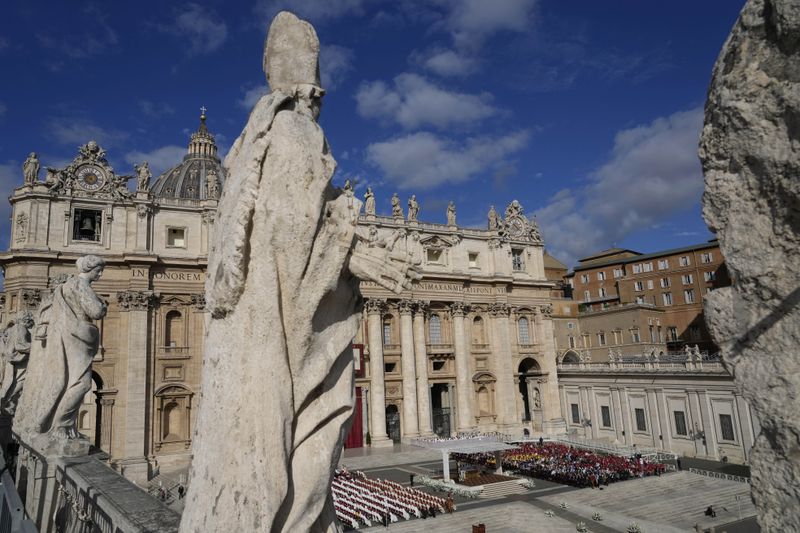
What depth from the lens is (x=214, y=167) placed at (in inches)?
2232

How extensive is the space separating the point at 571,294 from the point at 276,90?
58354 mm

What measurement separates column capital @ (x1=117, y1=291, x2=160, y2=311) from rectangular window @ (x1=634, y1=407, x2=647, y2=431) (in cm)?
2948

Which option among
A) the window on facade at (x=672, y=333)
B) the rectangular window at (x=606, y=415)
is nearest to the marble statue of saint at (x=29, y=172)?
the rectangular window at (x=606, y=415)

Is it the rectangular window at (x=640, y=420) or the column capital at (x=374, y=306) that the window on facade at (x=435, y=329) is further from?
the rectangular window at (x=640, y=420)

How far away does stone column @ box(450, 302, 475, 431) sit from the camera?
3559 centimetres

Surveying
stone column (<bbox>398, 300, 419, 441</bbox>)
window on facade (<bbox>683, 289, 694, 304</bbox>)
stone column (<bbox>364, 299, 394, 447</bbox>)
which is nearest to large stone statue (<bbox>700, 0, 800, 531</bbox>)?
stone column (<bbox>364, 299, 394, 447</bbox>)

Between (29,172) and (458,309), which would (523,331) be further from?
(29,172)

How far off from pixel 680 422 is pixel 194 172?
48.0 metres

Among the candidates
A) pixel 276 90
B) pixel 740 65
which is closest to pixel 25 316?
pixel 276 90

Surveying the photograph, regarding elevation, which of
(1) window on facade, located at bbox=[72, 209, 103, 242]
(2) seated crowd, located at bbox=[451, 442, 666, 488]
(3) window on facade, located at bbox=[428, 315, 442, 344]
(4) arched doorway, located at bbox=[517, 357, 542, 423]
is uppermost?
(1) window on facade, located at bbox=[72, 209, 103, 242]

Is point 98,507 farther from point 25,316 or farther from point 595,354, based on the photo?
point 595,354

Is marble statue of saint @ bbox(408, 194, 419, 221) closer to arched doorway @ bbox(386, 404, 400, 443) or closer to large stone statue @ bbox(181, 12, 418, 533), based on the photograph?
arched doorway @ bbox(386, 404, 400, 443)

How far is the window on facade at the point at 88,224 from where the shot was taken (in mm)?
28891

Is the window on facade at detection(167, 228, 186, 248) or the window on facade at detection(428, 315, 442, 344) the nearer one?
the window on facade at detection(167, 228, 186, 248)
